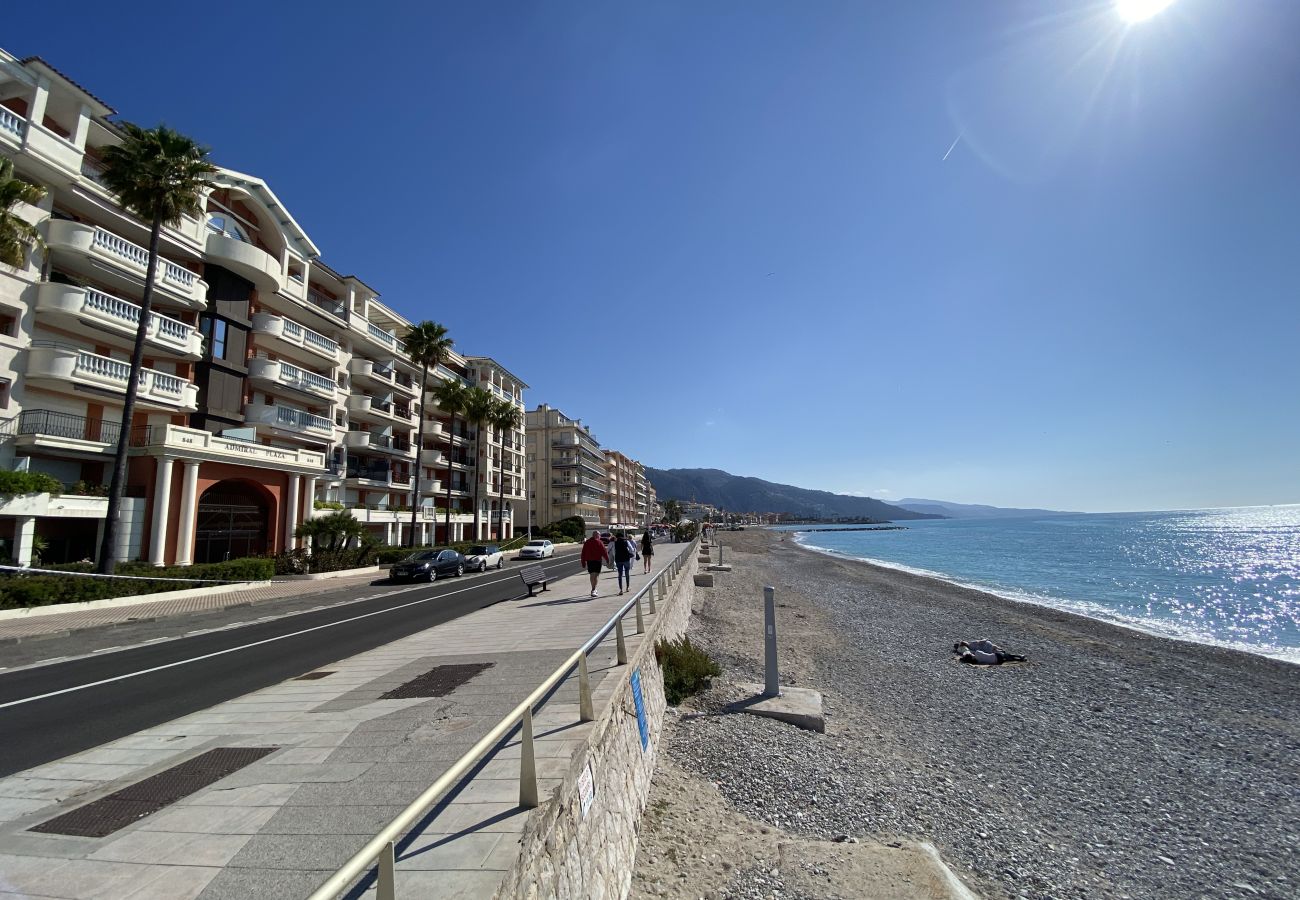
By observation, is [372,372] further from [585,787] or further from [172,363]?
[585,787]

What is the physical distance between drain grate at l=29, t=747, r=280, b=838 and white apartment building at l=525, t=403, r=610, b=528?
77420 millimetres

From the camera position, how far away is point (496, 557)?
34.7m

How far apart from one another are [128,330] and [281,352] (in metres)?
10.3

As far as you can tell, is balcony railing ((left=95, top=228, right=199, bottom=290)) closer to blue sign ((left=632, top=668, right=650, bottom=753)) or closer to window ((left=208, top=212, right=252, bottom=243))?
window ((left=208, top=212, right=252, bottom=243))

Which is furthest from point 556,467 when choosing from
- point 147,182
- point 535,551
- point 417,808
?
point 417,808

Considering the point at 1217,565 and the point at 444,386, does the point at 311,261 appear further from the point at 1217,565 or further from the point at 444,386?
the point at 1217,565

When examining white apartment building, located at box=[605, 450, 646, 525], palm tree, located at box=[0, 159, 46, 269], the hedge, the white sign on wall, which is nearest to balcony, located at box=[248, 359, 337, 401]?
the hedge

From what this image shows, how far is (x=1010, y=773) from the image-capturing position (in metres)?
9.59

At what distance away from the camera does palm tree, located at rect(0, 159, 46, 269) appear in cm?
1634

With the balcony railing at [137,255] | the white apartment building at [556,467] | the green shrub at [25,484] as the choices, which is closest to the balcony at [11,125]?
the balcony railing at [137,255]

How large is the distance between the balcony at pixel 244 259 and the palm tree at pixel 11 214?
8721 millimetres

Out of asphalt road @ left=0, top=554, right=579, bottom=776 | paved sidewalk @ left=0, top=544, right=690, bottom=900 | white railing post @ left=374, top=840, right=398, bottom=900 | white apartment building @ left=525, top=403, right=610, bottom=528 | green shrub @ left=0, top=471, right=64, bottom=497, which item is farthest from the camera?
white apartment building @ left=525, top=403, right=610, bottom=528

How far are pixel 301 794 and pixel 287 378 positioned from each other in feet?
107

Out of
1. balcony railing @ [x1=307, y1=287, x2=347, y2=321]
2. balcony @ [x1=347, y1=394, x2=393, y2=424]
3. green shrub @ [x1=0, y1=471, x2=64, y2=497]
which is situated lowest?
→ green shrub @ [x1=0, y1=471, x2=64, y2=497]
